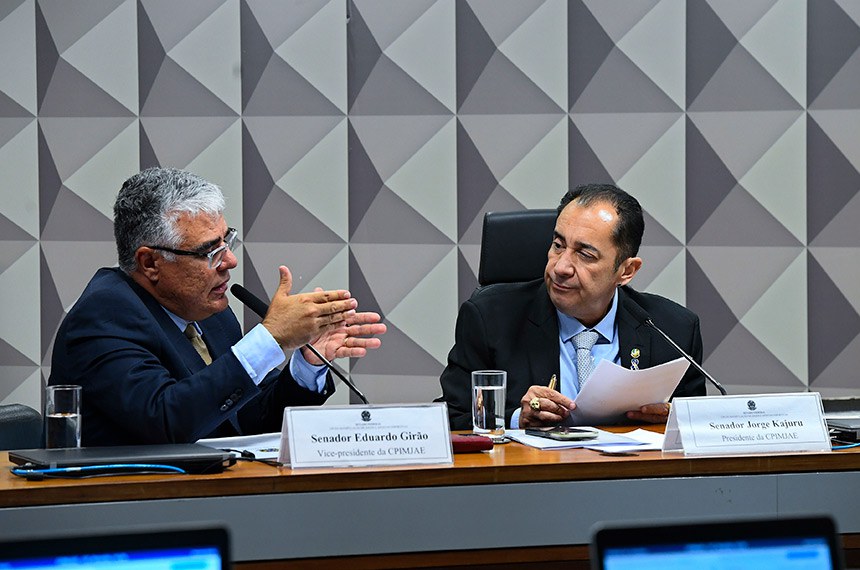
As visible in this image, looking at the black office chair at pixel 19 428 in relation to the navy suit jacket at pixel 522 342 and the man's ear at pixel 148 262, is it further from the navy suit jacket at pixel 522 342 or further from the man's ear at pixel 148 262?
the navy suit jacket at pixel 522 342

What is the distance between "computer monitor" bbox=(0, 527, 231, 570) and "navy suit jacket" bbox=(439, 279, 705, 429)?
1.90 meters

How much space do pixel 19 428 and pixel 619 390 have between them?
1402 millimetres

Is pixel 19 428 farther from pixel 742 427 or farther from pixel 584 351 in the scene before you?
pixel 742 427

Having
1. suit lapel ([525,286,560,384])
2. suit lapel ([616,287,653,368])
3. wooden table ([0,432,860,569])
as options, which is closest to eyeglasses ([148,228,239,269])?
wooden table ([0,432,860,569])

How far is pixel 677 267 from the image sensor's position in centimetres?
430

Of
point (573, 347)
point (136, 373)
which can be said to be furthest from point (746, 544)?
point (573, 347)

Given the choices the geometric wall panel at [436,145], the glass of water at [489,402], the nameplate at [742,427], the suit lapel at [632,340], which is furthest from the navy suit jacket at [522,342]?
the geometric wall panel at [436,145]

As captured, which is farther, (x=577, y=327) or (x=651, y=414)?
(x=577, y=327)

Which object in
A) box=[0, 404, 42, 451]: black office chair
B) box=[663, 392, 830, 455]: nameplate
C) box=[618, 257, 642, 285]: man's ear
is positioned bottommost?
box=[663, 392, 830, 455]: nameplate

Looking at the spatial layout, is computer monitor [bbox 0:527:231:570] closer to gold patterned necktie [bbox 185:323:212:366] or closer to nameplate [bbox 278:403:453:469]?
nameplate [bbox 278:403:453:469]

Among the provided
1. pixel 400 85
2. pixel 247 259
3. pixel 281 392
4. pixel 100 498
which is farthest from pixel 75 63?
pixel 100 498

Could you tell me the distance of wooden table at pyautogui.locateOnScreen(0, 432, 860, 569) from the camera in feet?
5.90

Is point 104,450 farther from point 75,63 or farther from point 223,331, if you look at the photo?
point 75,63

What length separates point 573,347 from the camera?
2.96 meters
